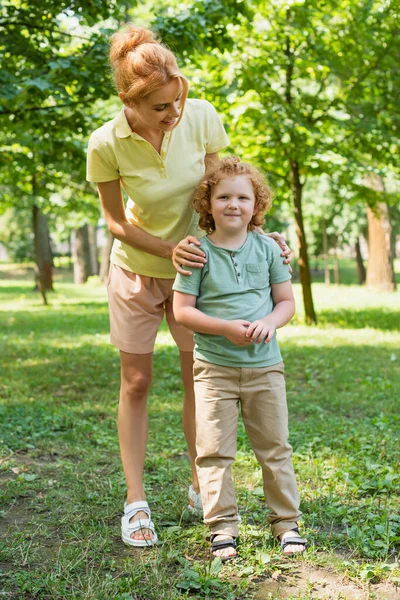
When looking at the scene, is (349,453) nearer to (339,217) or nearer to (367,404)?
(367,404)

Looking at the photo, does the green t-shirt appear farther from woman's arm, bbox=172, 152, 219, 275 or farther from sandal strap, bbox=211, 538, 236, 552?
sandal strap, bbox=211, 538, 236, 552

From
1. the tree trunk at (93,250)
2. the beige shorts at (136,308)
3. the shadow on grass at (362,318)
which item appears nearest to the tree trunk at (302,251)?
the shadow on grass at (362,318)

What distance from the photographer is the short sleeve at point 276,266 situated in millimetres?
3061

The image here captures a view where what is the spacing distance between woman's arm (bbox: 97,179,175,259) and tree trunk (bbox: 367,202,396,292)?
50.5ft

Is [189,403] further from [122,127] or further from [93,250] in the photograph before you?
[93,250]

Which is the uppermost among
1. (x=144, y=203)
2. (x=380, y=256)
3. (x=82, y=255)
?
(x=82, y=255)

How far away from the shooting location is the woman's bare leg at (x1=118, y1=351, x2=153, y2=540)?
10.7 feet

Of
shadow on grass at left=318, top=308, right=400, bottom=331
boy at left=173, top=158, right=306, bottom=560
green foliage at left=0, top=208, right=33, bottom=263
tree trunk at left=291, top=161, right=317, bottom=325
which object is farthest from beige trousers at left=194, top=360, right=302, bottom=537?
green foliage at left=0, top=208, right=33, bottom=263

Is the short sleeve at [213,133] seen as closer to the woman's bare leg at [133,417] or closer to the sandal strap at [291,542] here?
the woman's bare leg at [133,417]

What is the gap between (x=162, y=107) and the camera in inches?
112

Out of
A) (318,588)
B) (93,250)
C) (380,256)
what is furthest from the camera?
(93,250)

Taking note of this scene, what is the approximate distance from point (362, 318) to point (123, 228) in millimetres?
9427

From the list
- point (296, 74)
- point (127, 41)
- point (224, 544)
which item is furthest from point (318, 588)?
point (296, 74)

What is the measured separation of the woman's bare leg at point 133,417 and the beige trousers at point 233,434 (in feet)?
1.18
